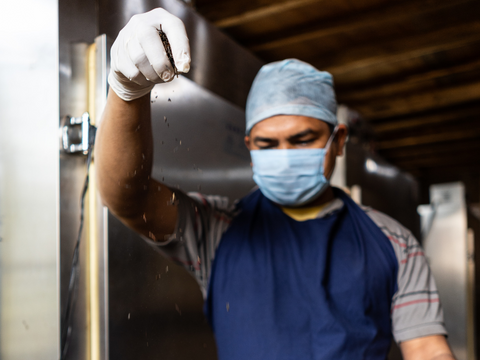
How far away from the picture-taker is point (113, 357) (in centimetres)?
98

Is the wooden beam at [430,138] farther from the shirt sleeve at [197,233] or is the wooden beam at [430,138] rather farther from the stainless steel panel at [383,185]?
the shirt sleeve at [197,233]

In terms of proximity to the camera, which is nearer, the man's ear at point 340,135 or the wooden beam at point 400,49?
the man's ear at point 340,135

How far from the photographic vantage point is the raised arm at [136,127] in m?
0.69

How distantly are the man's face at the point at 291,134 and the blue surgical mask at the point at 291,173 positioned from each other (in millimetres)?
20

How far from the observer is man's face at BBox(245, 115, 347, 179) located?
1.18 metres

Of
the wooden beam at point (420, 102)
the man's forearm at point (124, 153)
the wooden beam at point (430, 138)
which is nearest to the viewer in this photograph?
the man's forearm at point (124, 153)

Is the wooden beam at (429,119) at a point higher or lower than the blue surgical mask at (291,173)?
higher

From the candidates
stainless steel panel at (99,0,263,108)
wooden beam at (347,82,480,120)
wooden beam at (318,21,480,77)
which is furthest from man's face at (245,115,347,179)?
wooden beam at (347,82,480,120)

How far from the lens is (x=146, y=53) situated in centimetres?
69

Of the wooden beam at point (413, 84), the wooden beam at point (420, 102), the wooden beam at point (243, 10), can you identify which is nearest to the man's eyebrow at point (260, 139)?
the wooden beam at point (243, 10)

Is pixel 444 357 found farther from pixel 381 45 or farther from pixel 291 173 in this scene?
pixel 381 45

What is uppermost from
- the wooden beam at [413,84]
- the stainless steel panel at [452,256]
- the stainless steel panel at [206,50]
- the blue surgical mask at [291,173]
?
the wooden beam at [413,84]

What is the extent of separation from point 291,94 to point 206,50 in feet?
1.26

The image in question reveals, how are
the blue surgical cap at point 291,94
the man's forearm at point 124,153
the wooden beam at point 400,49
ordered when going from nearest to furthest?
the man's forearm at point 124,153 < the blue surgical cap at point 291,94 < the wooden beam at point 400,49
